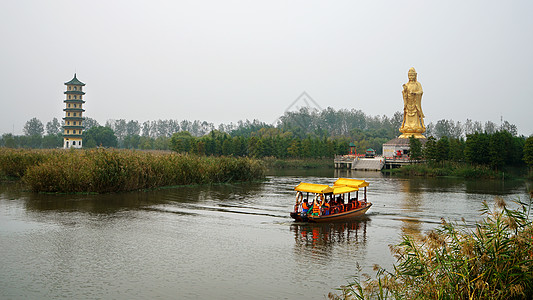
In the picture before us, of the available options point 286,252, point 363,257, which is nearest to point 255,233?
point 286,252

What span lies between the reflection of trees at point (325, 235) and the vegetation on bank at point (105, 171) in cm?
1069

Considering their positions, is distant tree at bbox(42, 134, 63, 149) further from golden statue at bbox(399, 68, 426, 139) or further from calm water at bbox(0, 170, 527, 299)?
calm water at bbox(0, 170, 527, 299)

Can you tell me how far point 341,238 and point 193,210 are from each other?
7006 millimetres

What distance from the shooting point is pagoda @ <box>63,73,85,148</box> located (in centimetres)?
6800

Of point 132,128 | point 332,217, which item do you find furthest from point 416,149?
point 132,128

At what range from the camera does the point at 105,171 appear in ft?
73.5

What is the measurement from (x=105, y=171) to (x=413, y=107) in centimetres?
4092

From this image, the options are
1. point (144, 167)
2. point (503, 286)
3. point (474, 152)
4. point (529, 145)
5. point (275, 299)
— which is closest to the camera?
point (503, 286)

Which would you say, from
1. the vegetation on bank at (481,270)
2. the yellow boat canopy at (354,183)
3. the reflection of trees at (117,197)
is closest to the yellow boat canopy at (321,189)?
the yellow boat canopy at (354,183)

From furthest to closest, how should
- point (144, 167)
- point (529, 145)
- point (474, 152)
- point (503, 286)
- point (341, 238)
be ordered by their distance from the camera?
point (474, 152), point (529, 145), point (144, 167), point (341, 238), point (503, 286)

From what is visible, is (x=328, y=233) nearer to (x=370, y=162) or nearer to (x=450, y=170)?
(x=450, y=170)

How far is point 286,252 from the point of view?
12.6 metres

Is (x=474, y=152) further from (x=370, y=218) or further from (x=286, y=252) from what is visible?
(x=286, y=252)

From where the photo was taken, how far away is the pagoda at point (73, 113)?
68000 millimetres
